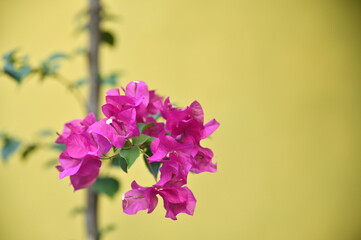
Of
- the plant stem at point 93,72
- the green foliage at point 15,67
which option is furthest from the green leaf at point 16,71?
the plant stem at point 93,72

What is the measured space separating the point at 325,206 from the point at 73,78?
1241 mm

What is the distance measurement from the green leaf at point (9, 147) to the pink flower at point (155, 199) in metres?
0.64

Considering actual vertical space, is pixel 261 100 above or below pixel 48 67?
above

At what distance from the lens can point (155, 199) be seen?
46 centimetres

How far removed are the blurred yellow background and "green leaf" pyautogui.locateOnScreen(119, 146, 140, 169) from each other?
1.21m

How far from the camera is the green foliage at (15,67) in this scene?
0.78 meters

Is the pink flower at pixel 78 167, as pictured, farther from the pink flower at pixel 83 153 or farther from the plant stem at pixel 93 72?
the plant stem at pixel 93 72

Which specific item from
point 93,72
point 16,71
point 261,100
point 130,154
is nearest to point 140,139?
point 130,154

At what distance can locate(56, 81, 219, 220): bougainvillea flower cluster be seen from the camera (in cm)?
Result: 45

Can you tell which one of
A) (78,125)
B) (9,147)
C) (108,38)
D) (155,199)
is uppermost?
(108,38)

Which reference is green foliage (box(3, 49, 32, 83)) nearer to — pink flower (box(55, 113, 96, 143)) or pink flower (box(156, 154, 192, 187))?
pink flower (box(55, 113, 96, 143))

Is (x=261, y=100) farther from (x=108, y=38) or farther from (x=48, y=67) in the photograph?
(x=48, y=67)

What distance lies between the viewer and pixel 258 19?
5.44 ft

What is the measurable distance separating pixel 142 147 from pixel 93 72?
605 mm
